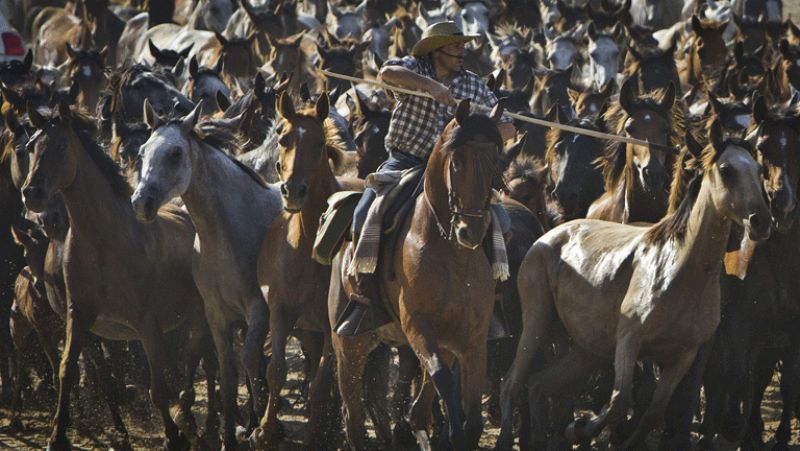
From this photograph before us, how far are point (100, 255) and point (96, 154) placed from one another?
2.43ft

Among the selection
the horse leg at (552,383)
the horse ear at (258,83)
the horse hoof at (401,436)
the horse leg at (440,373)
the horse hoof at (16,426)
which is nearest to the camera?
the horse leg at (440,373)

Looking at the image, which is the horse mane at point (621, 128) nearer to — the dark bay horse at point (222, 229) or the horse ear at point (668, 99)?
the horse ear at point (668, 99)

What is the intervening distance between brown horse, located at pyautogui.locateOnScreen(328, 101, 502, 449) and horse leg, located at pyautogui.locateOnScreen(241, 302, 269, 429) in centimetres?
129

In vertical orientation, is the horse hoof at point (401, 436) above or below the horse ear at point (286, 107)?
below

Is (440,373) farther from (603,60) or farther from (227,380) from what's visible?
(603,60)

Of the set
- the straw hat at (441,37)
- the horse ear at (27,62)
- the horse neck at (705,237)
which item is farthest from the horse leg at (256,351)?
the horse ear at (27,62)

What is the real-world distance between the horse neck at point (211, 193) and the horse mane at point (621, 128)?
107 inches

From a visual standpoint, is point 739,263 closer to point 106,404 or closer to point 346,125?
point 346,125

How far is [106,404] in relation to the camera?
1151 cm

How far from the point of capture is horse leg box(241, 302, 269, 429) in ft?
32.1

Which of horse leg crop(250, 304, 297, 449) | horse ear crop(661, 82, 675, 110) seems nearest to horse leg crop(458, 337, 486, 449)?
horse leg crop(250, 304, 297, 449)

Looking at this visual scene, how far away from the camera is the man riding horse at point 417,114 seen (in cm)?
874

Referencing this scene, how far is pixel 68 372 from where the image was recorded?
10062mm

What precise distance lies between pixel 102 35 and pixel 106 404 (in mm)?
15301
